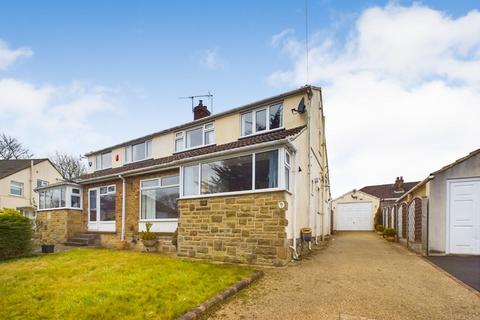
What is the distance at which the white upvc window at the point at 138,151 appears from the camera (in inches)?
651

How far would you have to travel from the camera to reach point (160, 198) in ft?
40.3

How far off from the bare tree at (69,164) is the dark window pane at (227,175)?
121 feet

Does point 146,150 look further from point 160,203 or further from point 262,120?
point 262,120

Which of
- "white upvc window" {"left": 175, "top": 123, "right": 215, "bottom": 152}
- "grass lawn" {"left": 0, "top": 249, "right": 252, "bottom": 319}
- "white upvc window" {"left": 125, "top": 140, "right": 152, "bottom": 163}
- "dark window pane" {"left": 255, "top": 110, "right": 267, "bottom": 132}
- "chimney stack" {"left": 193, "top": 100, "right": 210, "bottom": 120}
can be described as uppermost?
"chimney stack" {"left": 193, "top": 100, "right": 210, "bottom": 120}

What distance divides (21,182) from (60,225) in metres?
16.7

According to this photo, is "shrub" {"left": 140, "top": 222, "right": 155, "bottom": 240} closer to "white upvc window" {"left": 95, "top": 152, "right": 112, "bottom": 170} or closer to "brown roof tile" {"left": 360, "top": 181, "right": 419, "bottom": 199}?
"white upvc window" {"left": 95, "top": 152, "right": 112, "bottom": 170}

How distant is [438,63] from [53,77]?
52.6 feet

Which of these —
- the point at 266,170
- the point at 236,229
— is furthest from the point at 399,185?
the point at 236,229

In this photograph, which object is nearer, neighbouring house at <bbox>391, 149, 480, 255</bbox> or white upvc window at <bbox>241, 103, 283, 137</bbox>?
neighbouring house at <bbox>391, 149, 480, 255</bbox>

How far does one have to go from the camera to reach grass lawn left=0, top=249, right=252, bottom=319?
4.25 meters

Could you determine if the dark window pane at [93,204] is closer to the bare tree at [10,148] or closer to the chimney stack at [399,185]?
the bare tree at [10,148]

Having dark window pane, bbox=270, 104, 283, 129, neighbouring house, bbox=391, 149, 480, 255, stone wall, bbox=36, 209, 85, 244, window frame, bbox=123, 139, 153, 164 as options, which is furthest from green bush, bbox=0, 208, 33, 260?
neighbouring house, bbox=391, 149, 480, 255

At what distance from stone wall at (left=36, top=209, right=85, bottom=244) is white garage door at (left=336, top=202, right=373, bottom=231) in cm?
2341

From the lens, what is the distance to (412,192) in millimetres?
13898
